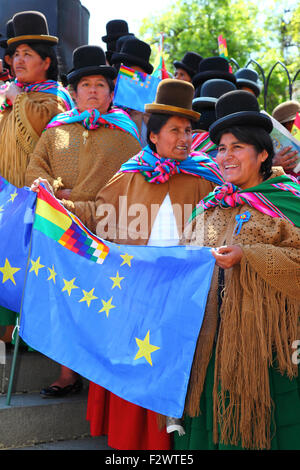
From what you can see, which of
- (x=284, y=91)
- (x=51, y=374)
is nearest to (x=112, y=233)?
(x=51, y=374)

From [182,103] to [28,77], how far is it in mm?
1599

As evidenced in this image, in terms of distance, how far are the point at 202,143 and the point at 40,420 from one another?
2.36 metres

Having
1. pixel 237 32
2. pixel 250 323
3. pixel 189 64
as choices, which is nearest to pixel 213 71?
pixel 189 64

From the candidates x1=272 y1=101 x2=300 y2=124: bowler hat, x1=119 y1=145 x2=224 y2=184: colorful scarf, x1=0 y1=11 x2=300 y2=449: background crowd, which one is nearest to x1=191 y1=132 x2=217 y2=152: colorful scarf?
x1=0 y1=11 x2=300 y2=449: background crowd

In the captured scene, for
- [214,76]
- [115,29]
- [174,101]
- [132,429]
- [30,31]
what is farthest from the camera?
[115,29]

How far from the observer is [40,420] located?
4.05 meters

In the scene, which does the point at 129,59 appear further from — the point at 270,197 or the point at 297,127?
the point at 270,197

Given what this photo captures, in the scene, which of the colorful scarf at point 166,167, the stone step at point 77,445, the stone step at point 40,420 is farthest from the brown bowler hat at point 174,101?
the stone step at point 77,445

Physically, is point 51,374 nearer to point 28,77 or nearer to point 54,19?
point 28,77

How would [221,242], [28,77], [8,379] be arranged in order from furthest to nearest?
[28,77]
[8,379]
[221,242]

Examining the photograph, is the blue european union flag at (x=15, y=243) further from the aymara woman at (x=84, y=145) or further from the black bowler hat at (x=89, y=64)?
the black bowler hat at (x=89, y=64)

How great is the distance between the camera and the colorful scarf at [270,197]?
3.34m

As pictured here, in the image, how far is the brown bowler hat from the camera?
402 cm
